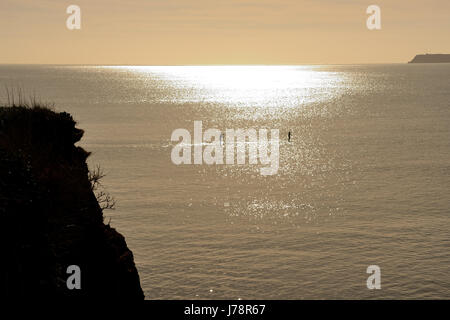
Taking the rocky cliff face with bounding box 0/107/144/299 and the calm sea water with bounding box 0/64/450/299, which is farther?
the calm sea water with bounding box 0/64/450/299

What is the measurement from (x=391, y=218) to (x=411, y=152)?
1789 inches

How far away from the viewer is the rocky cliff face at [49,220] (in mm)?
12539

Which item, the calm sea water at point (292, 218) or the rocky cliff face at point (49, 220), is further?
the calm sea water at point (292, 218)

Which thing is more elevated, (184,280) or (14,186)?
(14,186)

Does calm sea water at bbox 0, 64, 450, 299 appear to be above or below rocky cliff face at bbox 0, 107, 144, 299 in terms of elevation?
below

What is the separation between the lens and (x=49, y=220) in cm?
1348

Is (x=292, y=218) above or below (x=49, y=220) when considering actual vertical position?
below

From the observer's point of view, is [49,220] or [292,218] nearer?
[49,220]

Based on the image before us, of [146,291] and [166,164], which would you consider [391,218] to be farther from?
[166,164]

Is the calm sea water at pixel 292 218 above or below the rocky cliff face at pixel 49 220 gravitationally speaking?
below

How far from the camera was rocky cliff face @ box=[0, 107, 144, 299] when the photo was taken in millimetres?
12539
